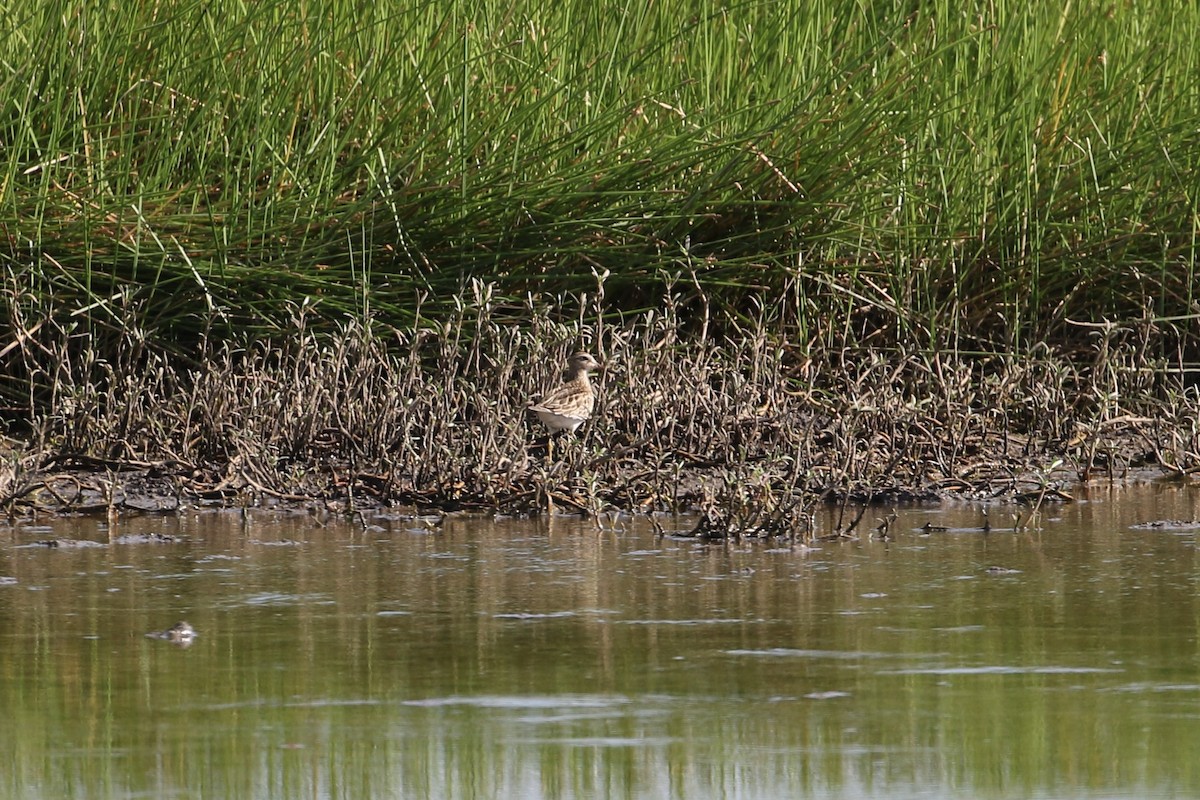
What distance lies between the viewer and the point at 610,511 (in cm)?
636

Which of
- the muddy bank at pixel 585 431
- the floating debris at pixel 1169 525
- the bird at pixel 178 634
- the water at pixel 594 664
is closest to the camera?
the water at pixel 594 664

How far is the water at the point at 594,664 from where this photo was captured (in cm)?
341

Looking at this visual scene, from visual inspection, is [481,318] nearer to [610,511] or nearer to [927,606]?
[610,511]

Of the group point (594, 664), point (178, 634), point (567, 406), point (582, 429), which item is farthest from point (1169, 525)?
point (178, 634)

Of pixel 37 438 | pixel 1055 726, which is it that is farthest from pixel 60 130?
pixel 1055 726

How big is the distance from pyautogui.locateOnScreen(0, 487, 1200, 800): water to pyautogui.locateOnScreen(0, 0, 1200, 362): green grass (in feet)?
5.62

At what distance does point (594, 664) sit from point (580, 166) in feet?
12.6

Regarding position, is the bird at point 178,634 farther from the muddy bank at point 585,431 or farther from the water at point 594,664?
the muddy bank at point 585,431

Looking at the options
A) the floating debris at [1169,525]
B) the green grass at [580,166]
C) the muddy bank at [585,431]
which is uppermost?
the green grass at [580,166]

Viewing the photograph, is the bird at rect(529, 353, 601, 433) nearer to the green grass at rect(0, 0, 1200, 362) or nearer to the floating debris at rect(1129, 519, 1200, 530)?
the green grass at rect(0, 0, 1200, 362)

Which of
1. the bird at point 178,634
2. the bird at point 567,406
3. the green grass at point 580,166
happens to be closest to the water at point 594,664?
the bird at point 178,634

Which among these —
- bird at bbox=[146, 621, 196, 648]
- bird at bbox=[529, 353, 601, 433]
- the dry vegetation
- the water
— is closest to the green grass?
the dry vegetation

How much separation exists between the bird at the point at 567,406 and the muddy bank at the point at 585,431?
0.08 m

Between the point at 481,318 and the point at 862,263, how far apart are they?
1.61 meters
